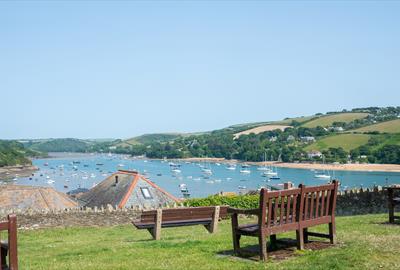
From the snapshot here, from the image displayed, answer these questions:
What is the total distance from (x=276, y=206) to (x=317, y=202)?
56.1 inches

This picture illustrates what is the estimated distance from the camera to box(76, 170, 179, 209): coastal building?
107 feet

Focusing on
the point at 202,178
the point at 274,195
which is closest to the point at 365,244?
the point at 274,195

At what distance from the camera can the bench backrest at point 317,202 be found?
10.9m

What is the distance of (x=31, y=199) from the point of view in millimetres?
32469

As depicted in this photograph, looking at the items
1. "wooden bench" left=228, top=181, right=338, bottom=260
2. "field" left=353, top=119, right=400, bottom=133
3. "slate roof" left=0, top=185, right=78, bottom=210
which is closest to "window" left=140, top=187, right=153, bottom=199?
"slate roof" left=0, top=185, right=78, bottom=210

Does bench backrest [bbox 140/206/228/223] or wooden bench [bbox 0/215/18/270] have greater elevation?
wooden bench [bbox 0/215/18/270]

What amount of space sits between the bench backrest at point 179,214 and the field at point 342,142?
161475 mm

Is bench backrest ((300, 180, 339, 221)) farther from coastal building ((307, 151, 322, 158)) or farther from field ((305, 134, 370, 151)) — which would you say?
coastal building ((307, 151, 322, 158))

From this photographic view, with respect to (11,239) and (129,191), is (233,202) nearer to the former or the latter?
(129,191)

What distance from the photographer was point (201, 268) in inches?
367

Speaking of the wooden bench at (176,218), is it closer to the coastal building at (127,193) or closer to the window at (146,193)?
the coastal building at (127,193)

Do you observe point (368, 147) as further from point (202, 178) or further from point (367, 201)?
point (367, 201)

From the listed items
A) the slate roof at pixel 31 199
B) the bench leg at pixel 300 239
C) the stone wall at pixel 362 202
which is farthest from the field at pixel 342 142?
the bench leg at pixel 300 239

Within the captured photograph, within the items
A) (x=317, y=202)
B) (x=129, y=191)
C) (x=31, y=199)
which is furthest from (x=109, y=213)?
(x=317, y=202)
